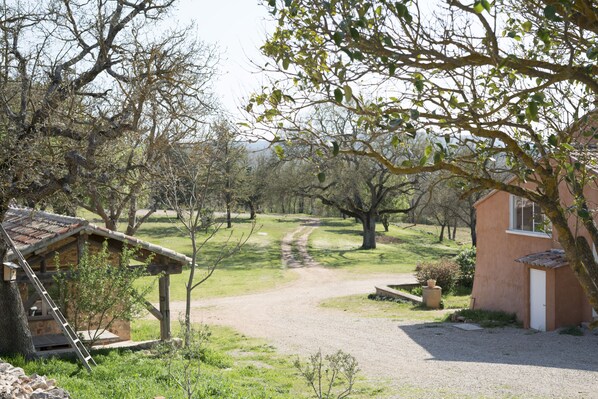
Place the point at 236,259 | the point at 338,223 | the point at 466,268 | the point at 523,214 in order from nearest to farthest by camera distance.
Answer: the point at 523,214, the point at 466,268, the point at 236,259, the point at 338,223

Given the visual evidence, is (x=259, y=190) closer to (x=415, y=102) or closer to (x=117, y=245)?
(x=117, y=245)

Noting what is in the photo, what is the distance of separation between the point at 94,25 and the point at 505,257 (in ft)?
55.1

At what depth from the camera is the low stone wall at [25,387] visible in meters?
8.54

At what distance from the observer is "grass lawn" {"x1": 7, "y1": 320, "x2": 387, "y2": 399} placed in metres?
10.5

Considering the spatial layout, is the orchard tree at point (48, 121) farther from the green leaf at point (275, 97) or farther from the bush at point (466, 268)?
the bush at point (466, 268)

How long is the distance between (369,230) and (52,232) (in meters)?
35.9

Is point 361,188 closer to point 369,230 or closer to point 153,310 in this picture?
point 369,230

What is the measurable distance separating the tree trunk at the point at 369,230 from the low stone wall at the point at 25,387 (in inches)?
1578

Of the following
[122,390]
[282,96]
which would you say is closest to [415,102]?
[282,96]

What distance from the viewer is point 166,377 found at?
11594 millimetres

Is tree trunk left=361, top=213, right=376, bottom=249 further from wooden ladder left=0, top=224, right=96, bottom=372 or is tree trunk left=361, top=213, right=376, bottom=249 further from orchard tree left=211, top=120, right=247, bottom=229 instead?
wooden ladder left=0, top=224, right=96, bottom=372

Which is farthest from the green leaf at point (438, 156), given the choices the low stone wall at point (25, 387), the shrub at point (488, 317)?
the shrub at point (488, 317)

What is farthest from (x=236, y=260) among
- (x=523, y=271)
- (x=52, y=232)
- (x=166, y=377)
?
(x=166, y=377)

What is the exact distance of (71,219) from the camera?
16.7 m
